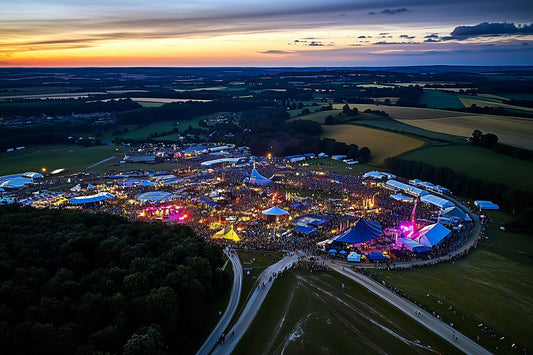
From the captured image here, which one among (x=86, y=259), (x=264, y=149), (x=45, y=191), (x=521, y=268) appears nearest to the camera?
(x=86, y=259)

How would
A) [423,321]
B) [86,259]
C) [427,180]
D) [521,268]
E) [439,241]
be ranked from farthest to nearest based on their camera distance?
[427,180] < [439,241] < [521,268] < [86,259] < [423,321]

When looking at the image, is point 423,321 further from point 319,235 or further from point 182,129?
point 182,129

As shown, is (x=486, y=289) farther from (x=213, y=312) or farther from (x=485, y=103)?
(x=485, y=103)

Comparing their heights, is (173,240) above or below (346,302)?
above

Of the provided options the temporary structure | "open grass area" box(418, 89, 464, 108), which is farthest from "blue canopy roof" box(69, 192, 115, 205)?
"open grass area" box(418, 89, 464, 108)

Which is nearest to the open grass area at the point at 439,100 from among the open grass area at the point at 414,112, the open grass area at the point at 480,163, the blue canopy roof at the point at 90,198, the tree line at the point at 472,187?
the open grass area at the point at 414,112

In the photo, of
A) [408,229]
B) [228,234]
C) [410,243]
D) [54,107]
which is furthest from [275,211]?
[54,107]

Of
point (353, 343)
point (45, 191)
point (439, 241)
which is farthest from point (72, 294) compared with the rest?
point (45, 191)
